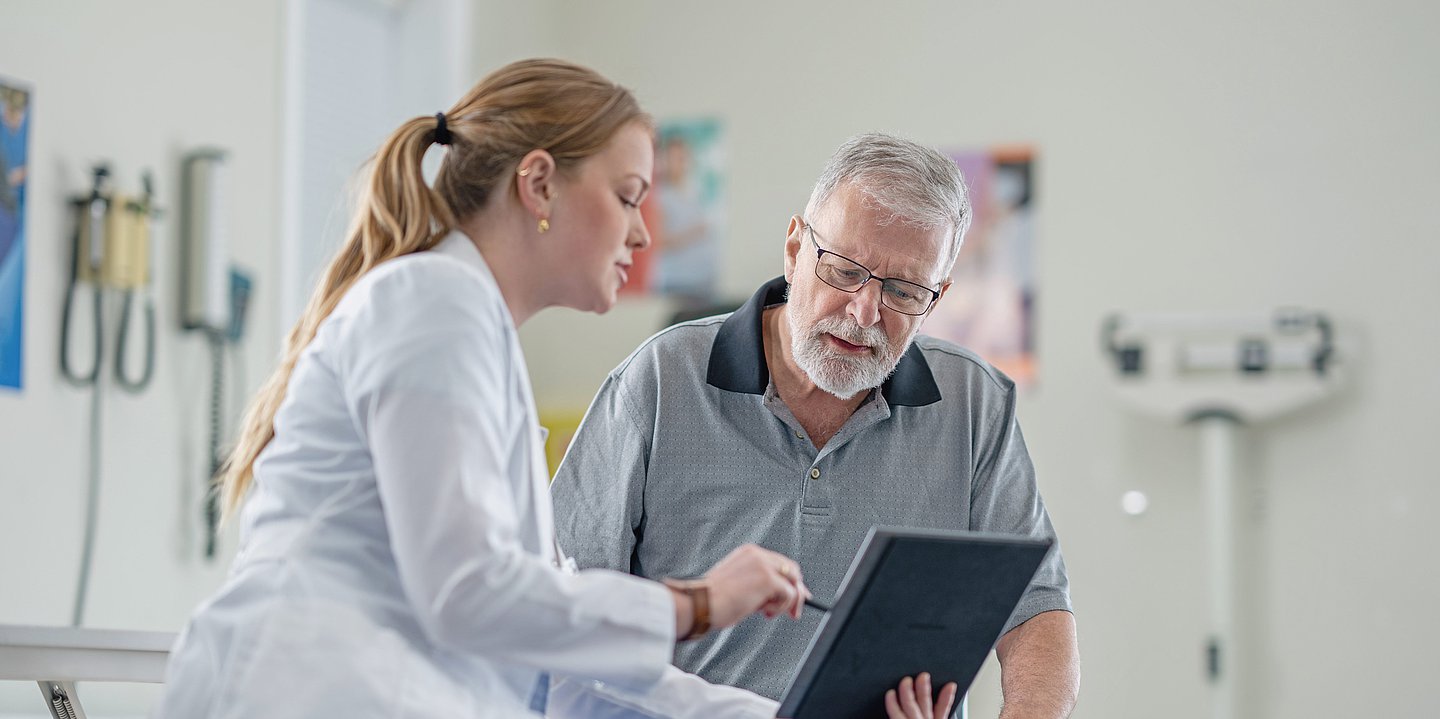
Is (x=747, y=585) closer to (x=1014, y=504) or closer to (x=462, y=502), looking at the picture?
(x=462, y=502)

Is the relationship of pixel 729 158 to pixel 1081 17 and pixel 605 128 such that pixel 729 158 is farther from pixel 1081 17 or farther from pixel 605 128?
pixel 605 128

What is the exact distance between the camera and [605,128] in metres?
1.33

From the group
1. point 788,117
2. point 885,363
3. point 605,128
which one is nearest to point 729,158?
point 788,117

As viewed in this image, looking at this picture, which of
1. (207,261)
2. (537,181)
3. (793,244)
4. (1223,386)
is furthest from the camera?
(1223,386)

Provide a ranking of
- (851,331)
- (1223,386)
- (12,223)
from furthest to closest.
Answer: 1. (1223,386)
2. (12,223)
3. (851,331)

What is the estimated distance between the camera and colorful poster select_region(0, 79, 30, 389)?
9.09 ft

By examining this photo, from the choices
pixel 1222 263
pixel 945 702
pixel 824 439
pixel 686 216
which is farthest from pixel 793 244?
pixel 686 216

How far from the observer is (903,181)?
1873 mm

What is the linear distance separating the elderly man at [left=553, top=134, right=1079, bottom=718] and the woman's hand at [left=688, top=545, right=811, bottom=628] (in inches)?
25.1

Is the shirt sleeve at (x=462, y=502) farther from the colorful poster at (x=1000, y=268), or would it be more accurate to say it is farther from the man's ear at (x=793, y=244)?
the colorful poster at (x=1000, y=268)

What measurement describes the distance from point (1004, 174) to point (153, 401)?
237 cm

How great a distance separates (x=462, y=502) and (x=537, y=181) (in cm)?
35

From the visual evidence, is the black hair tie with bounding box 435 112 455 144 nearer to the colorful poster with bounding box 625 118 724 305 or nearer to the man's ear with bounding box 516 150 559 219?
the man's ear with bounding box 516 150 559 219

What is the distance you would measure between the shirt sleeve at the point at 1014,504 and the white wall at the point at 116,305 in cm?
178
